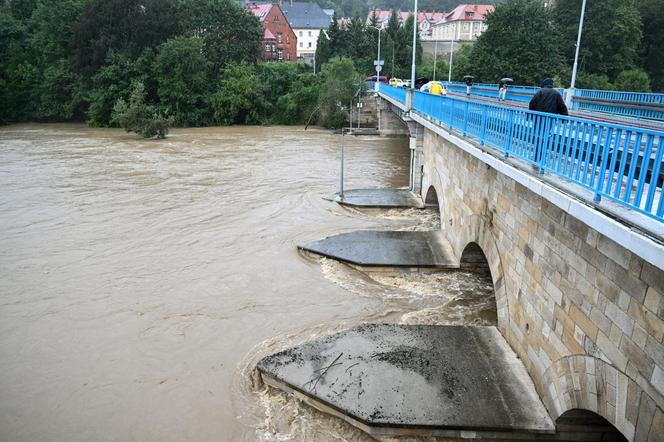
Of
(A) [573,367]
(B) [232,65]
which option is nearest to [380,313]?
(A) [573,367]

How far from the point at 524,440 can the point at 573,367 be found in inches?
50.6

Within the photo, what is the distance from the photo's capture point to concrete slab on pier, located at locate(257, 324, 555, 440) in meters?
6.26

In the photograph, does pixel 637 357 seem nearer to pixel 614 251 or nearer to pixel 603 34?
pixel 614 251

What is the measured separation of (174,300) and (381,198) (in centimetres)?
1014

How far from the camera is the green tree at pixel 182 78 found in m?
47.2

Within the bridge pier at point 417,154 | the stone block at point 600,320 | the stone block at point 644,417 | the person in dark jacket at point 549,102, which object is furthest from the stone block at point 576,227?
the bridge pier at point 417,154

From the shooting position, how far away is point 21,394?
777 cm

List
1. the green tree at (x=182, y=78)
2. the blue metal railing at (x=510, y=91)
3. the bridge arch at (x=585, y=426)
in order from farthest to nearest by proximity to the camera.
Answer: the green tree at (x=182, y=78) → the blue metal railing at (x=510, y=91) → the bridge arch at (x=585, y=426)

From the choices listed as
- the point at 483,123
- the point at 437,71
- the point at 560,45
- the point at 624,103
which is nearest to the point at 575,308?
the point at 483,123

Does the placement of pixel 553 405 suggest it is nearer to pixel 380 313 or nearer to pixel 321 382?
pixel 321 382

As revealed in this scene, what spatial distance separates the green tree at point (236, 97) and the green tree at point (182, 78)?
153 cm

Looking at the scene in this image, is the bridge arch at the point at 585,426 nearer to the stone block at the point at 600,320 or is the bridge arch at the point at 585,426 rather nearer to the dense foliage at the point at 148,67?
the stone block at the point at 600,320

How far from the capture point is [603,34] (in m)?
44.8

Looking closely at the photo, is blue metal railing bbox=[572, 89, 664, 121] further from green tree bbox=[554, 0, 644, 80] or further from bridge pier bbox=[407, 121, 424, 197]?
green tree bbox=[554, 0, 644, 80]
